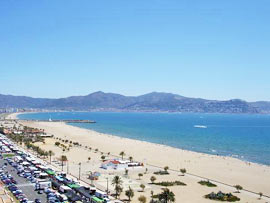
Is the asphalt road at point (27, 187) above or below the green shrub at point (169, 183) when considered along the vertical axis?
above

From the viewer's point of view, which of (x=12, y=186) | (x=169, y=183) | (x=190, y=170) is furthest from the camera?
(x=190, y=170)

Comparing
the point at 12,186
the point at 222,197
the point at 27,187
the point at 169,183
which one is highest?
the point at 12,186

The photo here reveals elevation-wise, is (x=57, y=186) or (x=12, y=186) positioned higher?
(x=12, y=186)

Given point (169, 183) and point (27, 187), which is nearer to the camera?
point (27, 187)

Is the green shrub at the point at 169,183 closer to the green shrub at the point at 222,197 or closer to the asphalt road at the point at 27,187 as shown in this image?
the green shrub at the point at 222,197

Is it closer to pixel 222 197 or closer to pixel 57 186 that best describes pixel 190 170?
pixel 222 197

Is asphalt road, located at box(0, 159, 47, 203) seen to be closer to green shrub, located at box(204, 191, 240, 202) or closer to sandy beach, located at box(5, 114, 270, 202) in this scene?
sandy beach, located at box(5, 114, 270, 202)

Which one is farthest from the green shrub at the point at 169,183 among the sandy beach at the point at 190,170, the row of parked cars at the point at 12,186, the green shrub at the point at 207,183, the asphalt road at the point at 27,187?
the row of parked cars at the point at 12,186

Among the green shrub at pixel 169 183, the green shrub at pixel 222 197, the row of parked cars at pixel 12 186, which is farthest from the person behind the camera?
the green shrub at pixel 169 183

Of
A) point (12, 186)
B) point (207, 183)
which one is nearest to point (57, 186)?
point (12, 186)

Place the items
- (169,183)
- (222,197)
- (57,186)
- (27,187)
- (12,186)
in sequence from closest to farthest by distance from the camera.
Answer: (12,186) < (222,197) < (27,187) < (57,186) < (169,183)

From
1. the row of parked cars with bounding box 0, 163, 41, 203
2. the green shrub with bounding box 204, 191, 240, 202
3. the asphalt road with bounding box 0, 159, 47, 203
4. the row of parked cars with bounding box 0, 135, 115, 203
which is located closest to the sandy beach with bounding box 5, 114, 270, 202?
the green shrub with bounding box 204, 191, 240, 202

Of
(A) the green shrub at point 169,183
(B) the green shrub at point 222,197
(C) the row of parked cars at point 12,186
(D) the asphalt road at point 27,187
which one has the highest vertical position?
(C) the row of parked cars at point 12,186

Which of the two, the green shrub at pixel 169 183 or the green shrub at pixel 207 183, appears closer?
the green shrub at pixel 169 183
